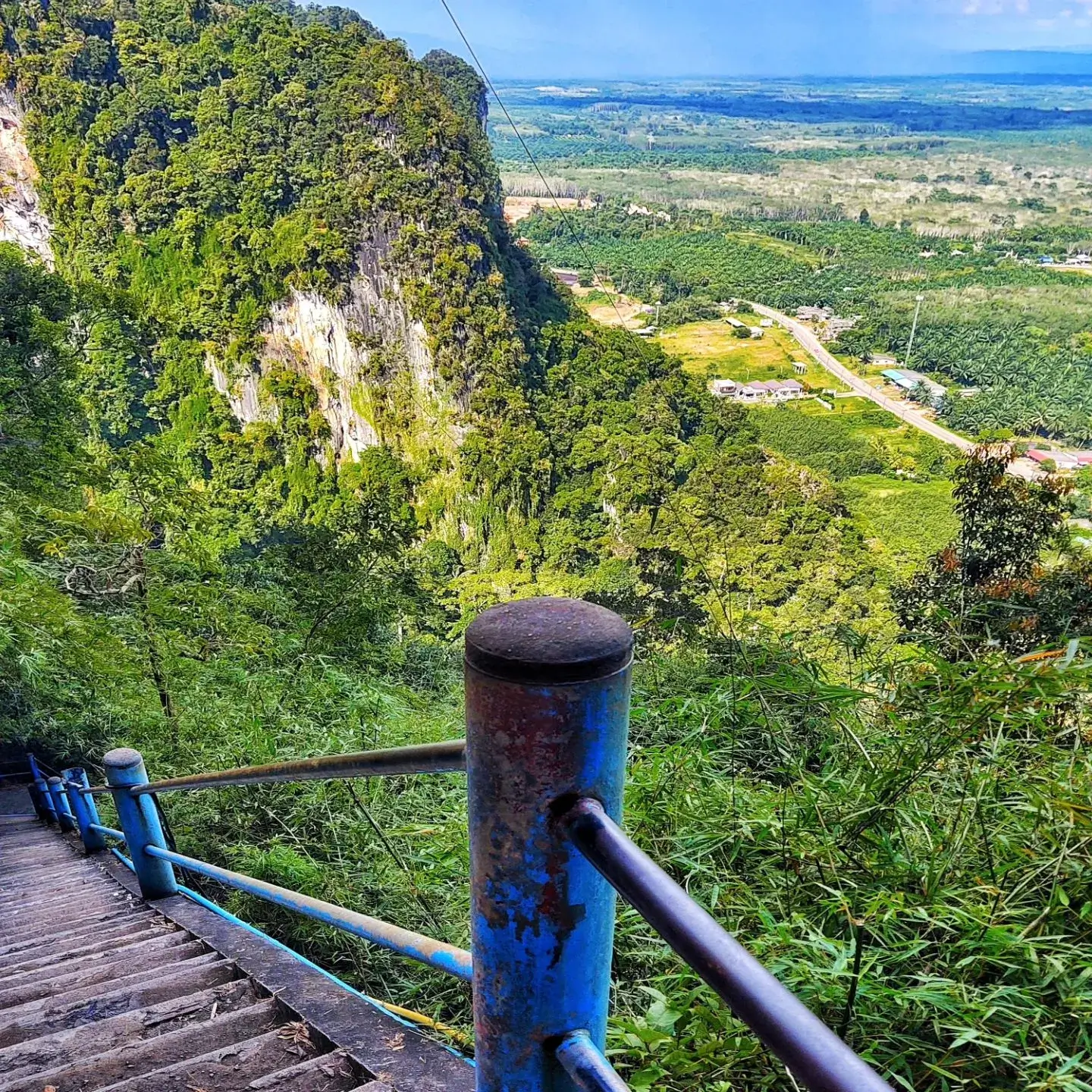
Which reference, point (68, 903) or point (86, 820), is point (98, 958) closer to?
point (68, 903)

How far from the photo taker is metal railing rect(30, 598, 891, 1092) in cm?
41

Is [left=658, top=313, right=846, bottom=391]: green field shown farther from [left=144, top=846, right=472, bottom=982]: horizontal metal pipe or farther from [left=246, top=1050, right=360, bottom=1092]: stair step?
[left=246, top=1050, right=360, bottom=1092]: stair step

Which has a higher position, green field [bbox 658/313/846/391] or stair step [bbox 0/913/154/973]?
green field [bbox 658/313/846/391]

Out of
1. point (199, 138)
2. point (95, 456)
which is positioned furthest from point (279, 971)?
point (199, 138)

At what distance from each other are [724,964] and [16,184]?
38183 millimetres

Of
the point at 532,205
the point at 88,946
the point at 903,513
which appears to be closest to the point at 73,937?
the point at 88,946

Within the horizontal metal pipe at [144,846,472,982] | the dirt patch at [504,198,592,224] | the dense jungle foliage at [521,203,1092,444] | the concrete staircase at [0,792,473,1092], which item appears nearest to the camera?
the horizontal metal pipe at [144,846,472,982]

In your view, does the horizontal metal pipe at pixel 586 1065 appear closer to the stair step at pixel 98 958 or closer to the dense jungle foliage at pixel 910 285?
the stair step at pixel 98 958

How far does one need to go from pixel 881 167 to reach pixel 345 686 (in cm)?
9033

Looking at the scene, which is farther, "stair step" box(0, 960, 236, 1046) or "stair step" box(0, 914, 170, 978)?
"stair step" box(0, 914, 170, 978)

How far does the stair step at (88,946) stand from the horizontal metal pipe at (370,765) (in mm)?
824

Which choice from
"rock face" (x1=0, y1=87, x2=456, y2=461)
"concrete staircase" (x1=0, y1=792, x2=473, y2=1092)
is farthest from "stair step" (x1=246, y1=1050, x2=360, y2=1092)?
"rock face" (x1=0, y1=87, x2=456, y2=461)

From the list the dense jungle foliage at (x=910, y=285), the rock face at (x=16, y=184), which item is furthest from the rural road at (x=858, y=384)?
the rock face at (x=16, y=184)

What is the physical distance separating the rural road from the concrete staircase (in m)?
24.8
